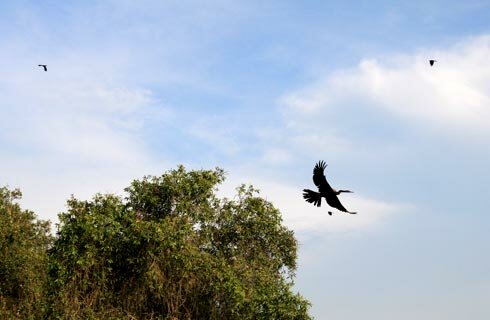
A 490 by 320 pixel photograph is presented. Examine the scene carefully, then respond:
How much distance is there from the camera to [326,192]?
15109 millimetres

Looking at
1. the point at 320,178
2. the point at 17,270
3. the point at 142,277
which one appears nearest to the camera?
the point at 320,178

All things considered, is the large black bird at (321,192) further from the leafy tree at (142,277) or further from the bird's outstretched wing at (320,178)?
the leafy tree at (142,277)

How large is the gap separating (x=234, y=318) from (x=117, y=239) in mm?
5829

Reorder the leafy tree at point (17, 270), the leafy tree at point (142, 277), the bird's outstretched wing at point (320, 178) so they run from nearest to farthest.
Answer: the bird's outstretched wing at point (320, 178) < the leafy tree at point (142, 277) < the leafy tree at point (17, 270)

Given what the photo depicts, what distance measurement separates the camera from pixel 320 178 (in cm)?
1503

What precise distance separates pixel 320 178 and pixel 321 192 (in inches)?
15.2

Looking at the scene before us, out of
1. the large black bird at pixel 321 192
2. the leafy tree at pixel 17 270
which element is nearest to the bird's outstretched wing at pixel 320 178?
the large black bird at pixel 321 192

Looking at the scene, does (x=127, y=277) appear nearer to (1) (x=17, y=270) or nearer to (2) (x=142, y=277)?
(2) (x=142, y=277)

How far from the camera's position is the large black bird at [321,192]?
1491 cm

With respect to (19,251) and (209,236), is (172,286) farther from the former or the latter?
(19,251)

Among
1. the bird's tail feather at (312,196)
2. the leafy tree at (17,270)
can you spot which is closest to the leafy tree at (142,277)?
the leafy tree at (17,270)

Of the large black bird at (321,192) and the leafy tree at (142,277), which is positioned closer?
the large black bird at (321,192)

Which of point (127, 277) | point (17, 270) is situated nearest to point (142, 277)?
point (127, 277)

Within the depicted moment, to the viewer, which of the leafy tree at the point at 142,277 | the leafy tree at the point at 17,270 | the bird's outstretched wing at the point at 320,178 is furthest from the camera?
the leafy tree at the point at 17,270
